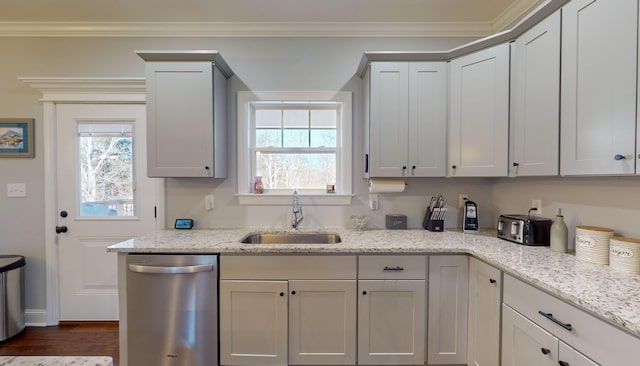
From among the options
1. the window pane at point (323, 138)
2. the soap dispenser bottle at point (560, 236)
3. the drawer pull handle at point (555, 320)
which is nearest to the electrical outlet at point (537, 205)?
the soap dispenser bottle at point (560, 236)

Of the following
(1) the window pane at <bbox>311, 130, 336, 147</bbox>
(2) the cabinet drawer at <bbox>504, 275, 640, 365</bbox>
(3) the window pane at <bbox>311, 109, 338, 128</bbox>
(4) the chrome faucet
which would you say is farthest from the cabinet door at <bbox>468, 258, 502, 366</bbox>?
(3) the window pane at <bbox>311, 109, 338, 128</bbox>

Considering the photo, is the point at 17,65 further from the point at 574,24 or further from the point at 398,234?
the point at 574,24

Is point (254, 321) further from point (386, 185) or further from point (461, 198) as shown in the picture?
point (461, 198)

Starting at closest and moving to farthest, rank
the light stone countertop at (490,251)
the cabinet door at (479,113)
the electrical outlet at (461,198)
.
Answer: the light stone countertop at (490,251), the cabinet door at (479,113), the electrical outlet at (461,198)

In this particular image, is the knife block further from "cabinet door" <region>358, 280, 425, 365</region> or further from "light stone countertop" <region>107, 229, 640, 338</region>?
"cabinet door" <region>358, 280, 425, 365</region>

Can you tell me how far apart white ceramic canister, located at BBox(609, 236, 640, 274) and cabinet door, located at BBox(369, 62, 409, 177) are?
1.23 metres

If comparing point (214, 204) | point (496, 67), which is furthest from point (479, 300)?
point (214, 204)

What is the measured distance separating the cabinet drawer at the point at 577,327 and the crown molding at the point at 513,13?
2059 mm

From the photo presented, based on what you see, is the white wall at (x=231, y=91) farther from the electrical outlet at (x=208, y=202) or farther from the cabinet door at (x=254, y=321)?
the cabinet door at (x=254, y=321)

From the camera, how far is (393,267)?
1855 mm

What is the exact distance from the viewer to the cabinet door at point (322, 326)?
185 centimetres

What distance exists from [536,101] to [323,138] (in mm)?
1600

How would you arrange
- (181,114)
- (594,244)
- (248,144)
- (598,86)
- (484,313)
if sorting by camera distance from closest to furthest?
(598,86) → (594,244) → (484,313) → (181,114) → (248,144)

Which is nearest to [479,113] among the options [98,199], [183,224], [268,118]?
[268,118]
